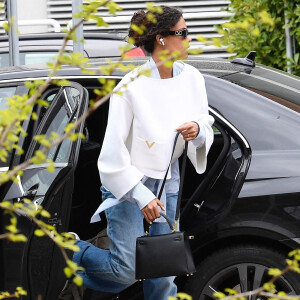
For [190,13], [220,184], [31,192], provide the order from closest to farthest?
[31,192], [220,184], [190,13]

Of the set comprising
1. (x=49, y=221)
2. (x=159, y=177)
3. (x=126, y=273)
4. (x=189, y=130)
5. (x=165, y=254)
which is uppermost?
(x=189, y=130)

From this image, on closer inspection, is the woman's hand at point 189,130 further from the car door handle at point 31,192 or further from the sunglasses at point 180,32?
the car door handle at point 31,192

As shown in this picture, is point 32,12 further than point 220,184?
Yes

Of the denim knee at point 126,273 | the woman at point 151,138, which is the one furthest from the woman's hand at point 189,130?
the denim knee at point 126,273

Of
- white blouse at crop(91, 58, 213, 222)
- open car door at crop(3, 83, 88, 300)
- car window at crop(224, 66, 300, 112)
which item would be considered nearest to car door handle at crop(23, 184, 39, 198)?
open car door at crop(3, 83, 88, 300)

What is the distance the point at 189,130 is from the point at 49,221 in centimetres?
69

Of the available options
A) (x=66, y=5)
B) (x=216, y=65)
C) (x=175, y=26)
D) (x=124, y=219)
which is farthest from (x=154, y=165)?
(x=66, y=5)

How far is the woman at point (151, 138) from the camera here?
3990 mm

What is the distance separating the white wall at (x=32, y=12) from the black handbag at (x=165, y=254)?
11485 millimetres

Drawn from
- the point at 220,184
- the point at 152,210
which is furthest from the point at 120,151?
the point at 220,184

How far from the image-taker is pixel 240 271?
4156 millimetres

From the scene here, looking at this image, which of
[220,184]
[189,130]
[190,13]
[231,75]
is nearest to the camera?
[189,130]

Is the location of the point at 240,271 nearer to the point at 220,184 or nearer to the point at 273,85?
the point at 220,184

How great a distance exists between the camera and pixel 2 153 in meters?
2.40
